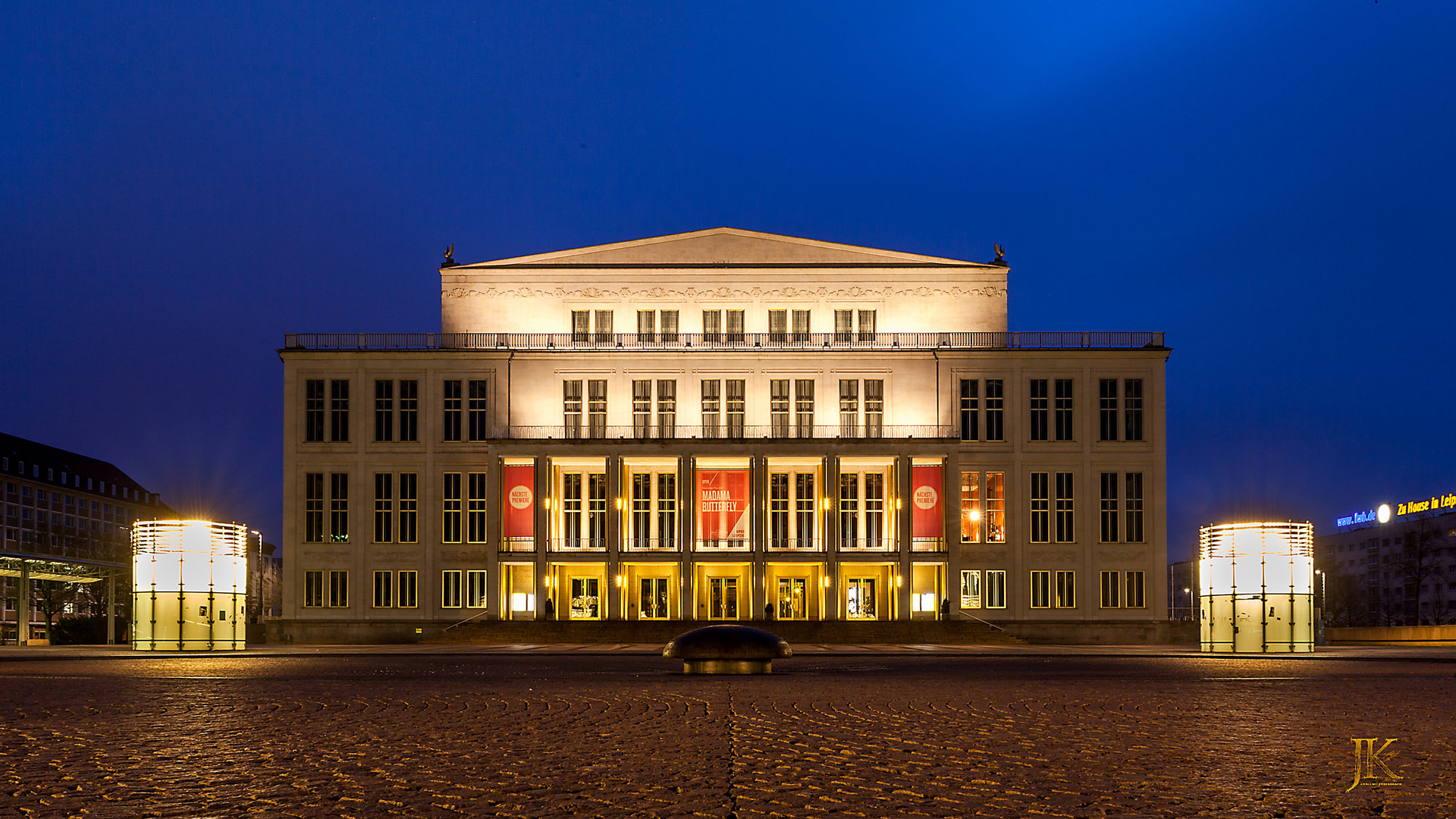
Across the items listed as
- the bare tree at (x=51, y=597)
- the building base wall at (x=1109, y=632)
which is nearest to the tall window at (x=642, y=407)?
the building base wall at (x=1109, y=632)

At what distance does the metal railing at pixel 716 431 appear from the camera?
193 ft

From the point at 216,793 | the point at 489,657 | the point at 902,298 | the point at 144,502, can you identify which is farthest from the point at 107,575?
the point at 144,502

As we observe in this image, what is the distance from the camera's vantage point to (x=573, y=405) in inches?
2357

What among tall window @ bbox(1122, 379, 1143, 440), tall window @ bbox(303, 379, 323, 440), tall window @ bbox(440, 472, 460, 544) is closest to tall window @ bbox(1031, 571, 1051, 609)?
tall window @ bbox(1122, 379, 1143, 440)

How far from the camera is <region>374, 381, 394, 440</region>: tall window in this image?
59.4 m

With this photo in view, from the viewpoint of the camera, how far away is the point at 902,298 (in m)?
61.8

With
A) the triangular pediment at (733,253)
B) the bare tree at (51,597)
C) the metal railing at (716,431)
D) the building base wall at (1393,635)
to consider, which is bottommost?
the bare tree at (51,597)

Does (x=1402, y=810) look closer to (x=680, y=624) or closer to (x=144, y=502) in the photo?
(x=680, y=624)

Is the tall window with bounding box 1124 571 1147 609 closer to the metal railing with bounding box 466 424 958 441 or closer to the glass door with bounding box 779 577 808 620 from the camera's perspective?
the metal railing with bounding box 466 424 958 441

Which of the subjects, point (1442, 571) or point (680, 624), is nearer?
point (680, 624)

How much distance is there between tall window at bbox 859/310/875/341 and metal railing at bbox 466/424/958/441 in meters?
4.57

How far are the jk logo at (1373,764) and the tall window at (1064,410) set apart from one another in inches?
1960

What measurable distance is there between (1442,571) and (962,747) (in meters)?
122

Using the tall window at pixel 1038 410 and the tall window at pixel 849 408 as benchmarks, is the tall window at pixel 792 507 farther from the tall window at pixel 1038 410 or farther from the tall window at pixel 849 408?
the tall window at pixel 1038 410
